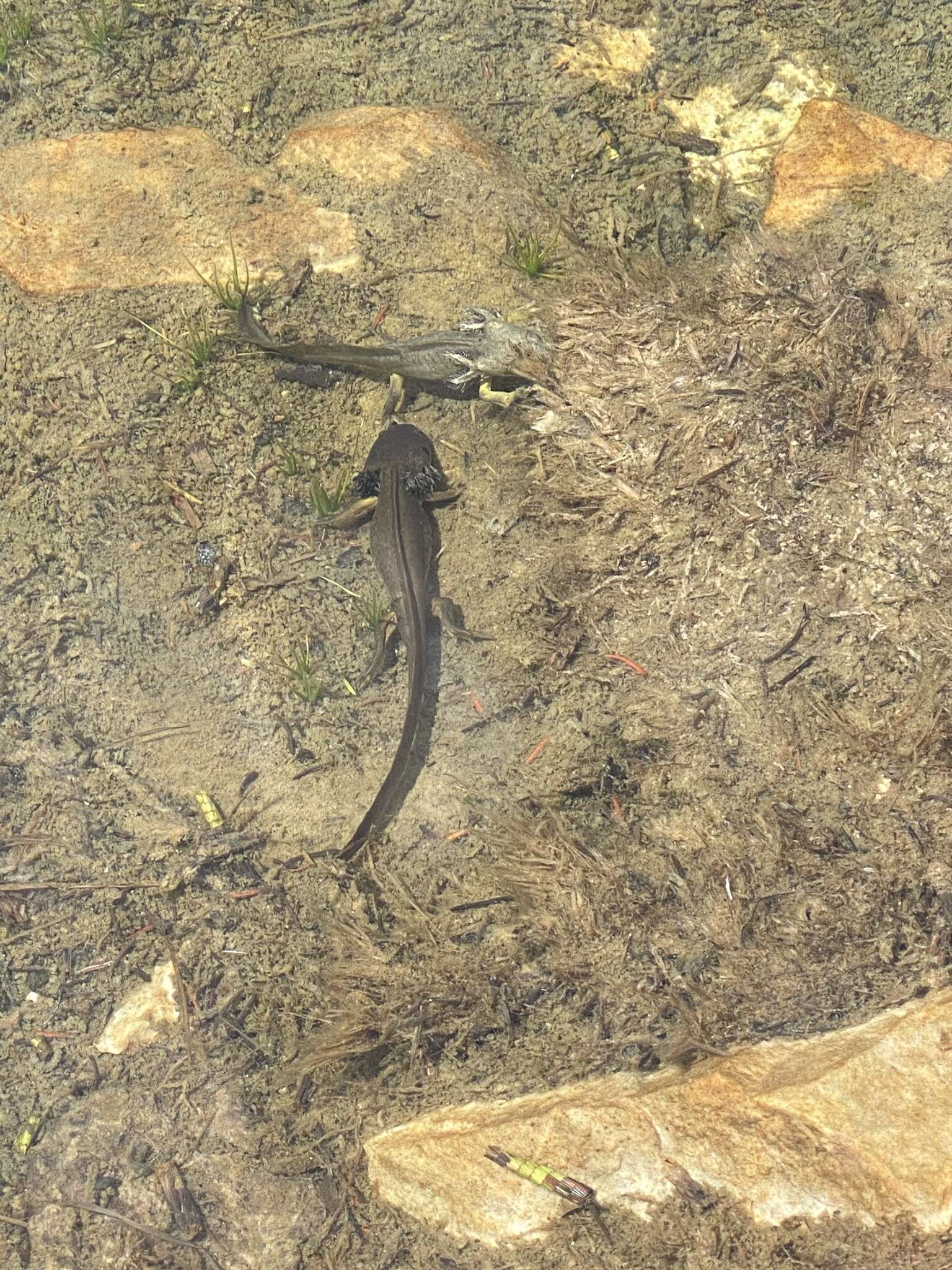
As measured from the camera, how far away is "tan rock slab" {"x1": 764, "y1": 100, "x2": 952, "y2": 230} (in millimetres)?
5047

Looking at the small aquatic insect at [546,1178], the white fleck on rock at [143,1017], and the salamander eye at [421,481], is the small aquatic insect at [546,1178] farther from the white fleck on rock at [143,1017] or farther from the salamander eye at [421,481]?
the salamander eye at [421,481]

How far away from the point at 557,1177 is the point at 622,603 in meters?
2.40

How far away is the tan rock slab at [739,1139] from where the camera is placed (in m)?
3.41

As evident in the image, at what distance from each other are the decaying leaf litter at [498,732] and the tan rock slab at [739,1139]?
0.30ft

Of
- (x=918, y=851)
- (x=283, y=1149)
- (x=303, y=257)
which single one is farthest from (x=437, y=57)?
(x=283, y=1149)

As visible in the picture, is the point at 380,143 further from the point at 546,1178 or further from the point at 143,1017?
the point at 546,1178

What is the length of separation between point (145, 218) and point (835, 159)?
3.68 metres

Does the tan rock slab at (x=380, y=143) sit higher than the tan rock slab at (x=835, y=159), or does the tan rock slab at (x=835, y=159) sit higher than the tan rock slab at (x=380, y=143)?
the tan rock slab at (x=835, y=159)

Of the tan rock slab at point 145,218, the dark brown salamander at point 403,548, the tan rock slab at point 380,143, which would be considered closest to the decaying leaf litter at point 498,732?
the dark brown salamander at point 403,548

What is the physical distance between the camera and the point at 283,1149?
4117 mm

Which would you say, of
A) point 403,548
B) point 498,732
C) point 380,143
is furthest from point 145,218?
point 498,732

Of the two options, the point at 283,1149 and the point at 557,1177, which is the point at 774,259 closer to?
the point at 557,1177

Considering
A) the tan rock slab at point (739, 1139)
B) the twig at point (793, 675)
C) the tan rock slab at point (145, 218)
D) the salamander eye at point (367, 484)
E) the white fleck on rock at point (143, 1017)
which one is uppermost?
the tan rock slab at point (145, 218)

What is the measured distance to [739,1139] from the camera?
3.53 m
